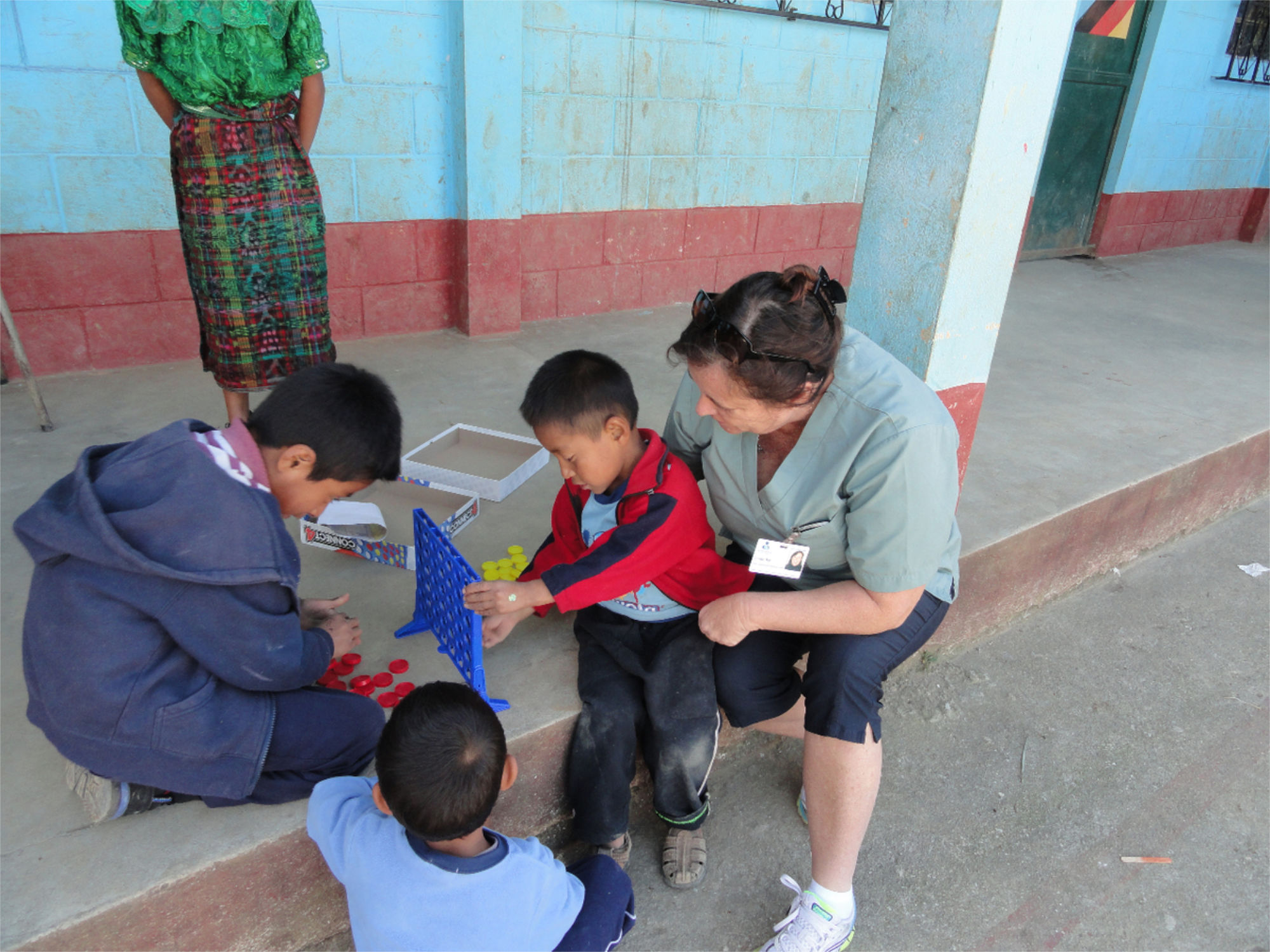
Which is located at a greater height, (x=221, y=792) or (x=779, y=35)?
(x=779, y=35)

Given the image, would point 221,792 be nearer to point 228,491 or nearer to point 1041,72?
point 228,491

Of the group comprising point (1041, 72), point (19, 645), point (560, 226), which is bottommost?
point (19, 645)

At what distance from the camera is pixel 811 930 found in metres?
1.67

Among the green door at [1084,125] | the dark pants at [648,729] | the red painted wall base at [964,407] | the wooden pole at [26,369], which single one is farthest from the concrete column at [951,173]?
the green door at [1084,125]

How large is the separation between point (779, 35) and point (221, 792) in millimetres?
4537

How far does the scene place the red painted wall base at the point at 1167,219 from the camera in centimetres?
715

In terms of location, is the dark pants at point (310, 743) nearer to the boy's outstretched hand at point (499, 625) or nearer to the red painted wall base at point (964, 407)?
the boy's outstretched hand at point (499, 625)

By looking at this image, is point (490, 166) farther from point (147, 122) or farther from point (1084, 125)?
point (1084, 125)

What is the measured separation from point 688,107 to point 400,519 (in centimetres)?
296

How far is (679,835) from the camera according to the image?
6.22 feet

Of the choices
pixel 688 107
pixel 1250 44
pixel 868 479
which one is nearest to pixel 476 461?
pixel 868 479

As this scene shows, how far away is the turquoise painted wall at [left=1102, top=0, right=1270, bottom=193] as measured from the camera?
22.1ft

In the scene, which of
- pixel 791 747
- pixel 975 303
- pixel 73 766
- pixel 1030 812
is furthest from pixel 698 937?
pixel 975 303

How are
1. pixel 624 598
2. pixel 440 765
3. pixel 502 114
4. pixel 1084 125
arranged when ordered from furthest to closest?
pixel 1084 125 < pixel 502 114 < pixel 624 598 < pixel 440 765
